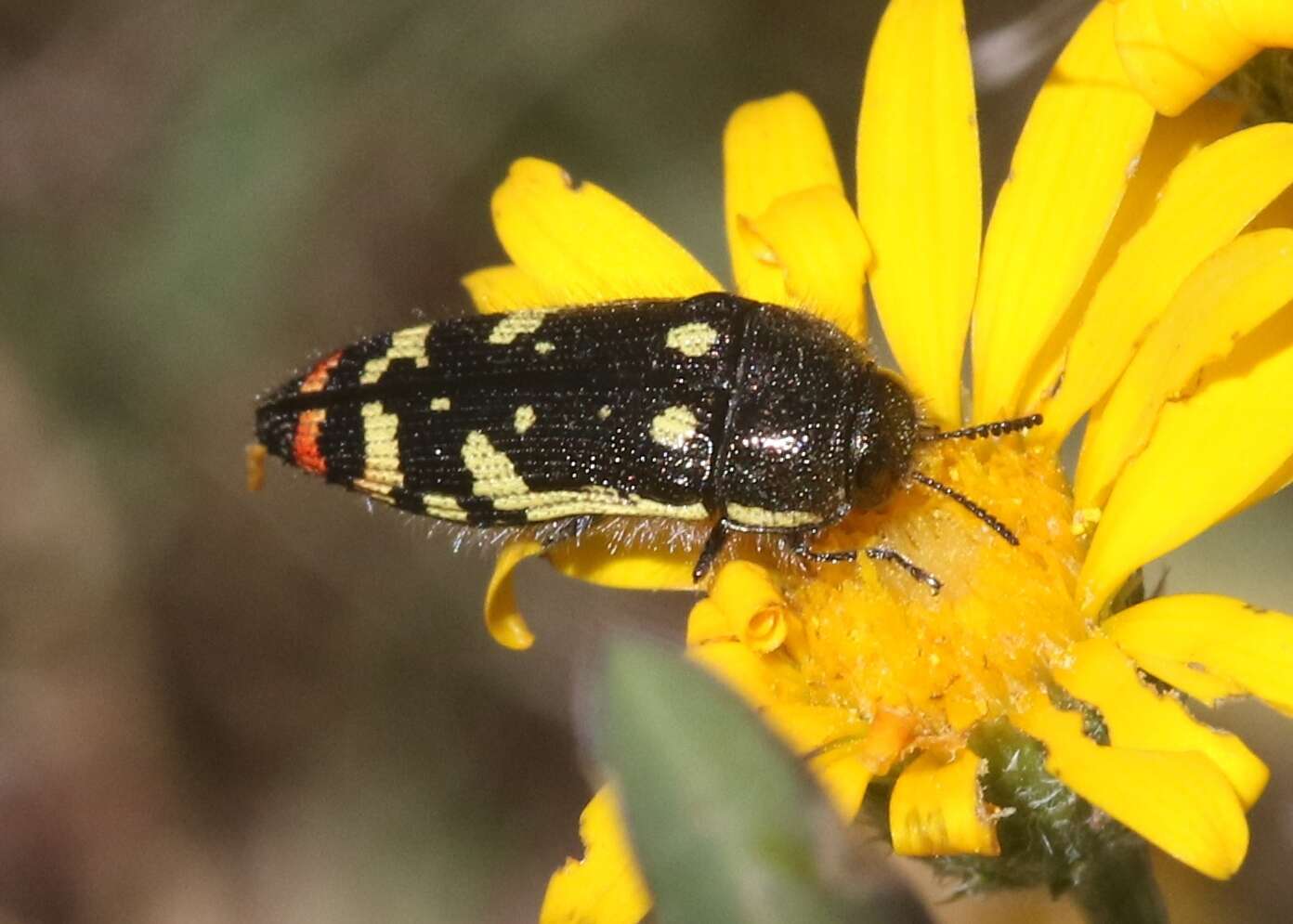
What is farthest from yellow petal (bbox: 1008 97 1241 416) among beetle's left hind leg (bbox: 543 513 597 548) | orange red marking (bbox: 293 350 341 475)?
orange red marking (bbox: 293 350 341 475)

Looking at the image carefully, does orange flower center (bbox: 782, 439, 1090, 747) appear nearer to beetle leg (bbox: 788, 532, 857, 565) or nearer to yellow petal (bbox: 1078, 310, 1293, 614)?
beetle leg (bbox: 788, 532, 857, 565)

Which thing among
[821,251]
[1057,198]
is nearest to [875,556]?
[821,251]

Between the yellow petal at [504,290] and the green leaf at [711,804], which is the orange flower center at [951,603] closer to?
the yellow petal at [504,290]

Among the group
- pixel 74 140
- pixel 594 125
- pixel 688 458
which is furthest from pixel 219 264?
pixel 688 458

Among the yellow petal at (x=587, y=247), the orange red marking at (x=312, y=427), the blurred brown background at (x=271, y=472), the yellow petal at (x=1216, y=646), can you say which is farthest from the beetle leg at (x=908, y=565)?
the blurred brown background at (x=271, y=472)

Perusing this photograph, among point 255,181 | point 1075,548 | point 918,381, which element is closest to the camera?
point 1075,548

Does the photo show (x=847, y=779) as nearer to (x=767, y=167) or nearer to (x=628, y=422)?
(x=628, y=422)

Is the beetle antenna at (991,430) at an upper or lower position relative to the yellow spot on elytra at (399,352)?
lower

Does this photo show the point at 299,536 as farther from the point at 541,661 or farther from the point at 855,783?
the point at 855,783
